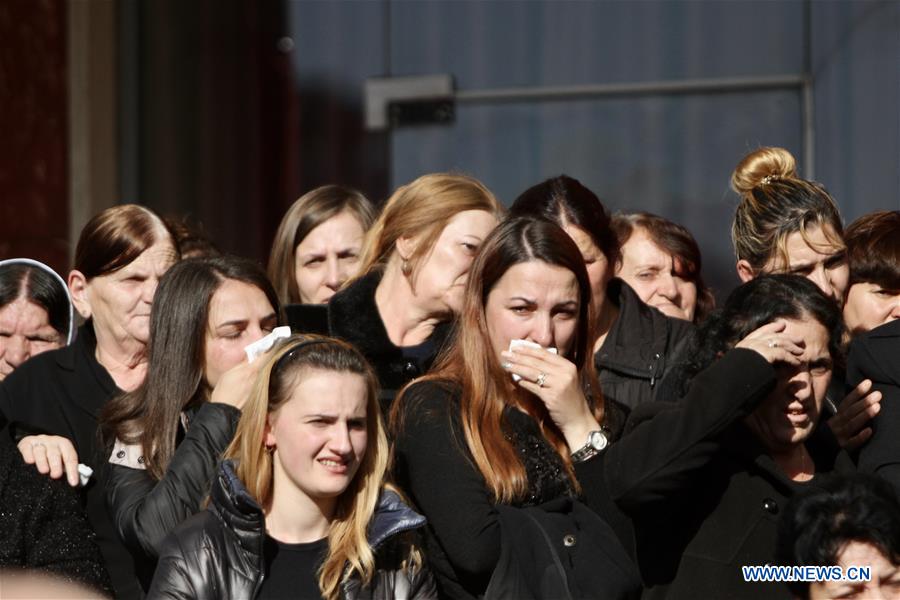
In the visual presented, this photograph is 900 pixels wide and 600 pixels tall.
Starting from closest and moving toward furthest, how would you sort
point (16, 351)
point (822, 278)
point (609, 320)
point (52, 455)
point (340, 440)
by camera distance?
point (340, 440) < point (52, 455) < point (822, 278) < point (609, 320) < point (16, 351)

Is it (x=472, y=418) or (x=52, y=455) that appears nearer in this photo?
(x=472, y=418)

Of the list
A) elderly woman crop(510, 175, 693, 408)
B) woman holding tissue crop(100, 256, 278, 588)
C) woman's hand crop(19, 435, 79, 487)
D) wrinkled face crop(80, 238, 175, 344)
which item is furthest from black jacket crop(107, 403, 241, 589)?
elderly woman crop(510, 175, 693, 408)

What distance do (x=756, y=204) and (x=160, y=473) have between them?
1.70m

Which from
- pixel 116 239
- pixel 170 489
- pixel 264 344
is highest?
pixel 116 239

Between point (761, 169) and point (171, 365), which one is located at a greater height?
point (761, 169)

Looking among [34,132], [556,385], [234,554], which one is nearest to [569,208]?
[556,385]

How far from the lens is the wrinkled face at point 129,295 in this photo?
4.46 metres

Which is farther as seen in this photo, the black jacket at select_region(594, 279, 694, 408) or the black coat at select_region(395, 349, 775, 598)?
the black jacket at select_region(594, 279, 694, 408)

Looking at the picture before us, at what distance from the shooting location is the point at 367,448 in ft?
11.9

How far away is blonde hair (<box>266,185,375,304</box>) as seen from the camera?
5062mm

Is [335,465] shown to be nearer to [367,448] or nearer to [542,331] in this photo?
[367,448]

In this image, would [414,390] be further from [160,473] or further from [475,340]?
[160,473]

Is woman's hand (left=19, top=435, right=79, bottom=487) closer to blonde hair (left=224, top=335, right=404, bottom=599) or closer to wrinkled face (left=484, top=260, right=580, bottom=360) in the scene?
blonde hair (left=224, top=335, right=404, bottom=599)

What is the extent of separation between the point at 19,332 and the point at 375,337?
3.82 ft
